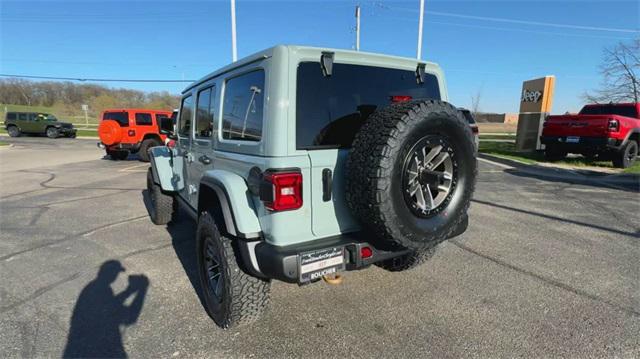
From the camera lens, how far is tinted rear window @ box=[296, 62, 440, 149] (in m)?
2.24

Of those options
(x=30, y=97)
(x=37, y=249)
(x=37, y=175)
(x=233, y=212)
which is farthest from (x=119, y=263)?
(x=30, y=97)

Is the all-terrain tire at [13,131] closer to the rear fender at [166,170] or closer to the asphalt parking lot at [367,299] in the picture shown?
the asphalt parking lot at [367,299]

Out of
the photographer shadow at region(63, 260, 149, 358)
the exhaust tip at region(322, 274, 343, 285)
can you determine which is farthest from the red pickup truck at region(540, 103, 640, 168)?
the photographer shadow at region(63, 260, 149, 358)

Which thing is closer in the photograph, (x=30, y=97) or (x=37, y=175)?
(x=37, y=175)

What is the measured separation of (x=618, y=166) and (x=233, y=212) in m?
12.4

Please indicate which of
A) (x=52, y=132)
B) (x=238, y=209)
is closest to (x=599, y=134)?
(x=238, y=209)

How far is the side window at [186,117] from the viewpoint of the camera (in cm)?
393

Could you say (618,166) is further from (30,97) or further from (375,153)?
(30,97)

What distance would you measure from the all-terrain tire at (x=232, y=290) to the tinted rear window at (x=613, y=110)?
13338mm

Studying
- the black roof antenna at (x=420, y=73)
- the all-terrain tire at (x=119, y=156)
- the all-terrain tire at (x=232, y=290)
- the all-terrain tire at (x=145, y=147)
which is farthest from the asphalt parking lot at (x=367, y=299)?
the all-terrain tire at (x=119, y=156)

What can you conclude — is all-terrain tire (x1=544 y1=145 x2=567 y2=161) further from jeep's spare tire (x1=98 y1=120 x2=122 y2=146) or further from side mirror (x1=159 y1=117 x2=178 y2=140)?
jeep's spare tire (x1=98 y1=120 x2=122 y2=146)

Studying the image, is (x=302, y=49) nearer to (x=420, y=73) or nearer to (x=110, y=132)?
(x=420, y=73)

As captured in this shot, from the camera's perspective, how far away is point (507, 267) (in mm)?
3641

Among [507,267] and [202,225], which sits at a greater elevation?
[202,225]
